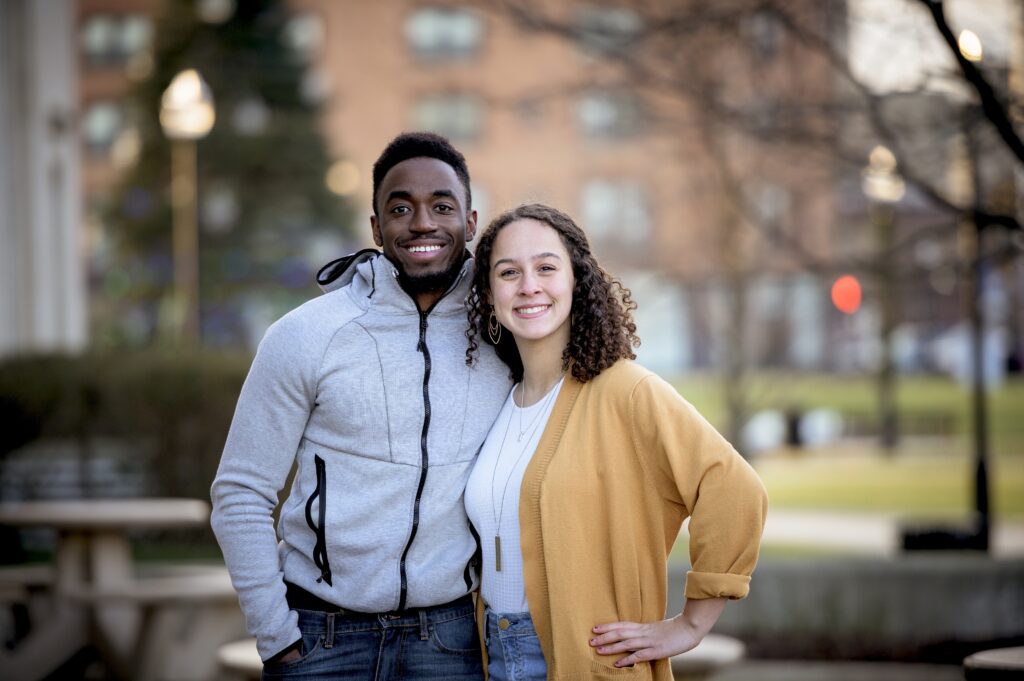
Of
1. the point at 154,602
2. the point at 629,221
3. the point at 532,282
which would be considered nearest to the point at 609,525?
the point at 532,282

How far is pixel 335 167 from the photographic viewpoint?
3703 cm

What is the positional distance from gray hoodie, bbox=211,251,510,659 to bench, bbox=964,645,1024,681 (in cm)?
164

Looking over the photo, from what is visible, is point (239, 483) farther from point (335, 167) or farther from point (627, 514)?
point (335, 167)

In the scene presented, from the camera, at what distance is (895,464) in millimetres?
21781

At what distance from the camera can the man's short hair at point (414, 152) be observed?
11.6 ft

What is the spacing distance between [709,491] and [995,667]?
139 cm

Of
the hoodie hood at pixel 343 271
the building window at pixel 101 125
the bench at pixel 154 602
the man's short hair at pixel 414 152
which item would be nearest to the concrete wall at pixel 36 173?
the bench at pixel 154 602

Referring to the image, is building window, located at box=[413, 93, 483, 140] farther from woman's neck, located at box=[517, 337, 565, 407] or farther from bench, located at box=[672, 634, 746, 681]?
woman's neck, located at box=[517, 337, 565, 407]

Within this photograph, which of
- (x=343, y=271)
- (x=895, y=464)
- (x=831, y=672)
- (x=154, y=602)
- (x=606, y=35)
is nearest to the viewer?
(x=343, y=271)

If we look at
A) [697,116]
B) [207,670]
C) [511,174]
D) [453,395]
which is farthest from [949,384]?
[453,395]

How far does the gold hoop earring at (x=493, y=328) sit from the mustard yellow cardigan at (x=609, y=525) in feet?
1.33

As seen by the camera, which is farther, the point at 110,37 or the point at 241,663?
the point at 110,37

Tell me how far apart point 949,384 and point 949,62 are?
3357cm

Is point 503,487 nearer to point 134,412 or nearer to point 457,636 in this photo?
point 457,636
